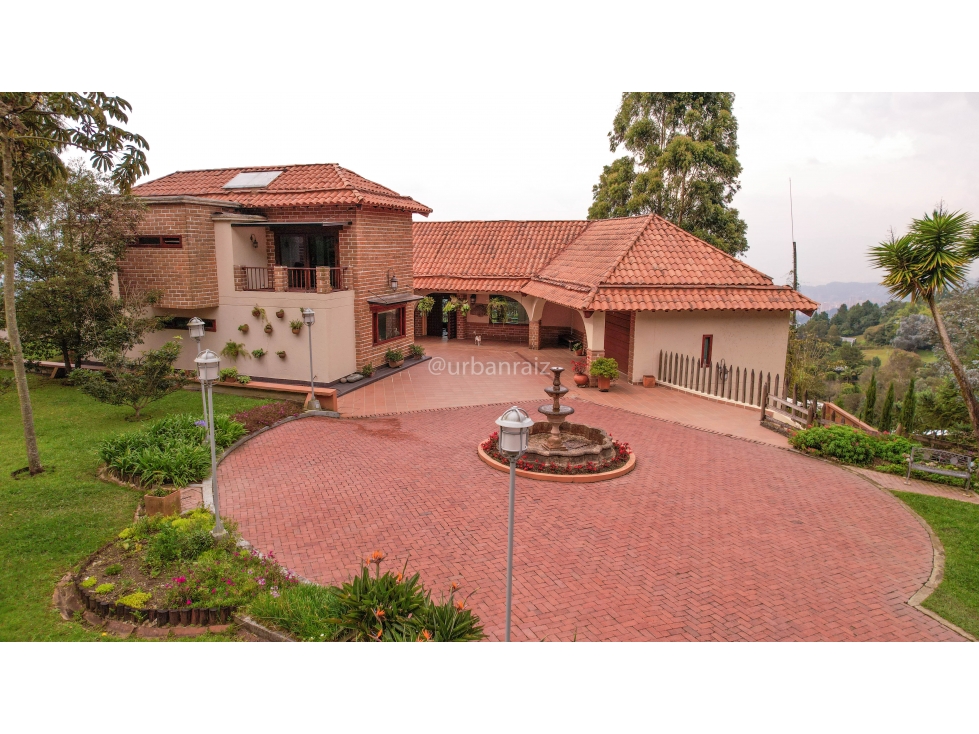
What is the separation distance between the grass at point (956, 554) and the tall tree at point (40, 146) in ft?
41.9

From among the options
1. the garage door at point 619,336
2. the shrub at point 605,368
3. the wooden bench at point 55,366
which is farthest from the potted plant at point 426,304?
the wooden bench at point 55,366

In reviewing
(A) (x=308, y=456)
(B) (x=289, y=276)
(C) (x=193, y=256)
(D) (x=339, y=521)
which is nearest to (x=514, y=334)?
(B) (x=289, y=276)

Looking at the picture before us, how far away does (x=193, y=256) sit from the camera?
16531mm

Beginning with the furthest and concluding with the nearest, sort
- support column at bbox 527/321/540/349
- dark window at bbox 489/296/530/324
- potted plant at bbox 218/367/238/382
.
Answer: dark window at bbox 489/296/530/324 → support column at bbox 527/321/540/349 → potted plant at bbox 218/367/238/382

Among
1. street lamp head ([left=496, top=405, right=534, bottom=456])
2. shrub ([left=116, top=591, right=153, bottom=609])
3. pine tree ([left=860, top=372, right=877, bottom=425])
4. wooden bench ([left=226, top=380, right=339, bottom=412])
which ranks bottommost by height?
pine tree ([left=860, top=372, right=877, bottom=425])

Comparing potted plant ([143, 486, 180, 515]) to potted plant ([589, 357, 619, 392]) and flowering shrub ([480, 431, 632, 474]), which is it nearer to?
flowering shrub ([480, 431, 632, 474])

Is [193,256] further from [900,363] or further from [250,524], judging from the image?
[900,363]

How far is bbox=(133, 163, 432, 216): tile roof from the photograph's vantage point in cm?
1748

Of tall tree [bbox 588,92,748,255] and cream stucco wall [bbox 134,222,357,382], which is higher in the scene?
tall tree [bbox 588,92,748,255]

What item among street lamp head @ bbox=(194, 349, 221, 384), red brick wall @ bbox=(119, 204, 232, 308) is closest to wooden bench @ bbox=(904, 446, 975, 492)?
street lamp head @ bbox=(194, 349, 221, 384)

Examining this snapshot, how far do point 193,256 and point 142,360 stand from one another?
4463mm

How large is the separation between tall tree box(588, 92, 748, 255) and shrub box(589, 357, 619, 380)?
1212cm

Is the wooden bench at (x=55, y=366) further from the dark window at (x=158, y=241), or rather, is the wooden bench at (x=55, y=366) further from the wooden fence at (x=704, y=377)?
the wooden fence at (x=704, y=377)

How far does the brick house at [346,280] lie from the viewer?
16625mm
